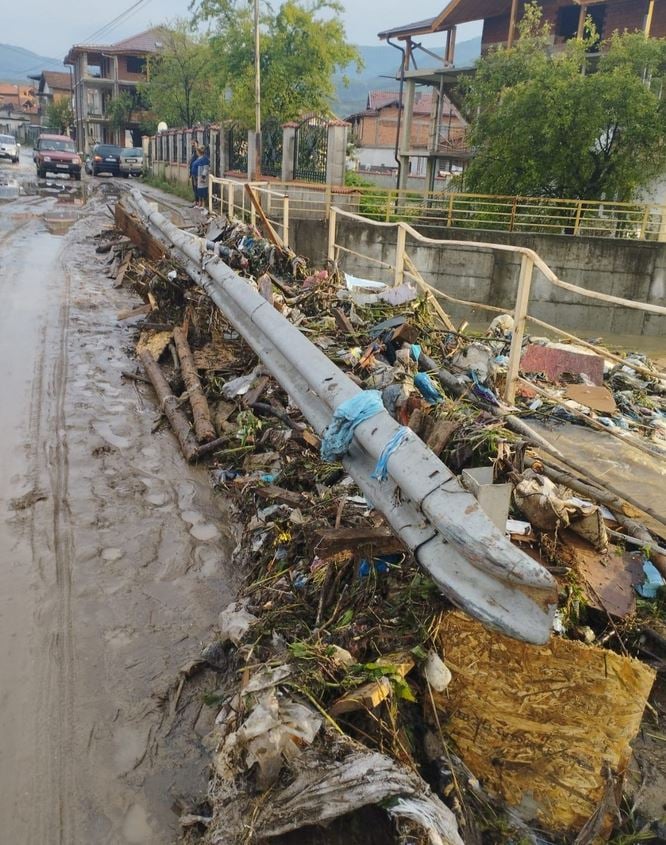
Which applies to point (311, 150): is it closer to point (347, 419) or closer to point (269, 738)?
point (347, 419)

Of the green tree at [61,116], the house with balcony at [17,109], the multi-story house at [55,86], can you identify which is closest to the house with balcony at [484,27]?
the green tree at [61,116]

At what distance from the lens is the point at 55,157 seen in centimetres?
3416

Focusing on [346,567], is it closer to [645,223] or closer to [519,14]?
[645,223]

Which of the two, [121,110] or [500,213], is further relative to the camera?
[121,110]

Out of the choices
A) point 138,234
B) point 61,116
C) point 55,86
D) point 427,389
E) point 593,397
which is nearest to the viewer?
point 427,389

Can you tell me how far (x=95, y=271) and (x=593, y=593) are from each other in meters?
11.5

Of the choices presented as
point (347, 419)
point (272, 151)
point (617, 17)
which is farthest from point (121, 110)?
point (347, 419)

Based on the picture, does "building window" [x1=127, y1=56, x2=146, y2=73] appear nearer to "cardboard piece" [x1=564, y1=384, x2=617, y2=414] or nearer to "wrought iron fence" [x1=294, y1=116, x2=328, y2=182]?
"wrought iron fence" [x1=294, y1=116, x2=328, y2=182]

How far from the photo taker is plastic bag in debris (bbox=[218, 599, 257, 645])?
346 centimetres

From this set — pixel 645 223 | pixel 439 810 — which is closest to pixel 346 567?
pixel 439 810

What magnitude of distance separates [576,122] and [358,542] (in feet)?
64.4

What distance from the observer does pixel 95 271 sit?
12.7 m

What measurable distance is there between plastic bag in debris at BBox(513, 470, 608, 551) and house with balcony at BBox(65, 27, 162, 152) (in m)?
66.9

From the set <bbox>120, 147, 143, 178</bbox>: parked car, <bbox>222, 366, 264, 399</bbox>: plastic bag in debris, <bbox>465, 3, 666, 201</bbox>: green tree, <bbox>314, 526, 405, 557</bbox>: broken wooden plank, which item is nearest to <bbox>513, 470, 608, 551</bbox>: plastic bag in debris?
<bbox>314, 526, 405, 557</bbox>: broken wooden plank
